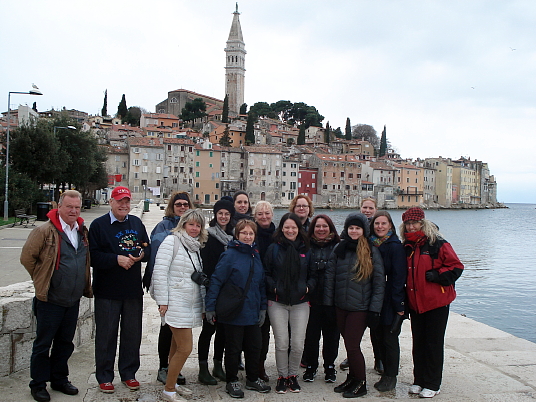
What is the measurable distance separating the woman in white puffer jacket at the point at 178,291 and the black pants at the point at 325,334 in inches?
43.8

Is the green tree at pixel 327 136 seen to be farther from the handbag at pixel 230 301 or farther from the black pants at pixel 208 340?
the handbag at pixel 230 301

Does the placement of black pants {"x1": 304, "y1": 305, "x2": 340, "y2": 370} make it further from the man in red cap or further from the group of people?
the man in red cap

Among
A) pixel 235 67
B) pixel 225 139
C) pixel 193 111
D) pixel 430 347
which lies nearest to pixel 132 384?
pixel 430 347

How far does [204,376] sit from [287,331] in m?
0.84

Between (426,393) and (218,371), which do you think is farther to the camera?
(218,371)

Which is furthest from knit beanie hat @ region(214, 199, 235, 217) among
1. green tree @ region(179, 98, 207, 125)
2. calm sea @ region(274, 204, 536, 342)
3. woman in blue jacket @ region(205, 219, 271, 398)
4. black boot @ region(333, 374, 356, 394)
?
green tree @ region(179, 98, 207, 125)

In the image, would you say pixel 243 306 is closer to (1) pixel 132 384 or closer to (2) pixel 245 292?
(2) pixel 245 292

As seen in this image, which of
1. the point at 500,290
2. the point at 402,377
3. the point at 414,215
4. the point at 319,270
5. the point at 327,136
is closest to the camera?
the point at 414,215

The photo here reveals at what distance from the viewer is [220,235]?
14.3ft

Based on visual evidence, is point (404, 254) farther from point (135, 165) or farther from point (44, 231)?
point (135, 165)

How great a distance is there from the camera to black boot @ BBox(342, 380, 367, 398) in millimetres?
3978

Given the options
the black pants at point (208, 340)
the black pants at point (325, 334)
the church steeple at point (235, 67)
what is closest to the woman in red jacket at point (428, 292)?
the black pants at point (325, 334)

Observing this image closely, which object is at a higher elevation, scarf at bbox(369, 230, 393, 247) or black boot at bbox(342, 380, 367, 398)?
scarf at bbox(369, 230, 393, 247)

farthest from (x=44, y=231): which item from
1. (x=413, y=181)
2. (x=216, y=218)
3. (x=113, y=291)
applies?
(x=413, y=181)
